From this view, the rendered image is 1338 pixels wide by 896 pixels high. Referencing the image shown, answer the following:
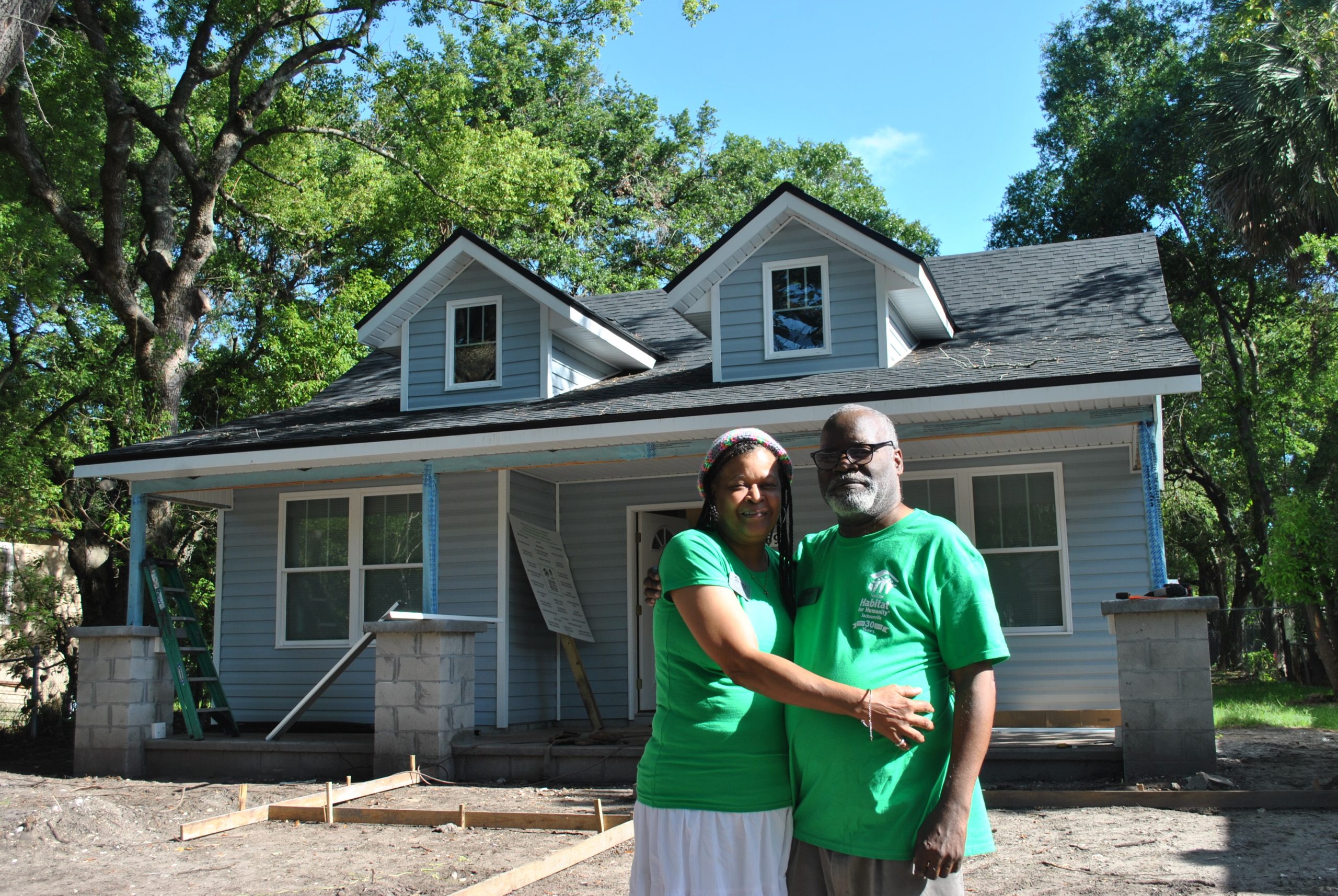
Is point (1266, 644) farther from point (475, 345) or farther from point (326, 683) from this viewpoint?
point (326, 683)

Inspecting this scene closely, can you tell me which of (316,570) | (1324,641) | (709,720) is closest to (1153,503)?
(709,720)

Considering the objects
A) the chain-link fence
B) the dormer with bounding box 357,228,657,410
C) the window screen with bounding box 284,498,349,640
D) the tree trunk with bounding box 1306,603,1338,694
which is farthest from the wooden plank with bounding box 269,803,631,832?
the chain-link fence

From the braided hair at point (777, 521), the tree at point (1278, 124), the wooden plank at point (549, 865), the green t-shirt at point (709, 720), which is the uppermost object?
the tree at point (1278, 124)

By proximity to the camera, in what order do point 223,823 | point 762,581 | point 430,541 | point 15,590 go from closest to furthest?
point 762,581
point 223,823
point 430,541
point 15,590

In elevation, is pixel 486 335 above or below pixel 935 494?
above

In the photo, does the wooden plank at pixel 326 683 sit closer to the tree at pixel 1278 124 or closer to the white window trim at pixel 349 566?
the white window trim at pixel 349 566

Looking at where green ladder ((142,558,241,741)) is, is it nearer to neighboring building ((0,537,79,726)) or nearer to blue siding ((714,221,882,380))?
neighboring building ((0,537,79,726))

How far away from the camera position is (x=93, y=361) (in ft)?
56.5

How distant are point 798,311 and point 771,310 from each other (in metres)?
0.27

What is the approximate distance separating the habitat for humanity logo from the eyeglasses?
10.4 inches

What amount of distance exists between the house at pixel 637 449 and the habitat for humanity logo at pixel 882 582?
6.27 metres

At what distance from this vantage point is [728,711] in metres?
2.43

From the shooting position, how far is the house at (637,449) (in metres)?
9.46

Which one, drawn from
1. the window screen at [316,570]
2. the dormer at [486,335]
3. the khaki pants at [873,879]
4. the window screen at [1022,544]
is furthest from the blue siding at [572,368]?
the khaki pants at [873,879]
